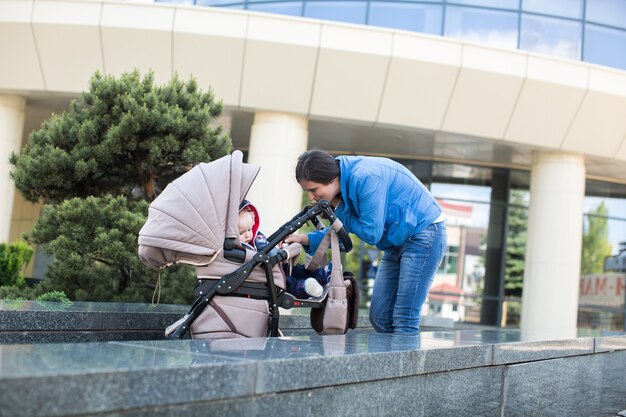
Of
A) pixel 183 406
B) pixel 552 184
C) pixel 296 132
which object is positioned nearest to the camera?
pixel 183 406

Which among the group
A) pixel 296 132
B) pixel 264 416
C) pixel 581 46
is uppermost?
pixel 581 46

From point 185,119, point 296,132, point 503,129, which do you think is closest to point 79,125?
point 185,119

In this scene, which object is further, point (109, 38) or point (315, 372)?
point (109, 38)

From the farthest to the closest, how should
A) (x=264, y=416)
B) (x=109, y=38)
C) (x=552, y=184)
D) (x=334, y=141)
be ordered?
1. (x=334, y=141)
2. (x=552, y=184)
3. (x=109, y=38)
4. (x=264, y=416)

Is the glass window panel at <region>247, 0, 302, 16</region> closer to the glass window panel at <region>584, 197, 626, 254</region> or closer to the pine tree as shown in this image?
the pine tree

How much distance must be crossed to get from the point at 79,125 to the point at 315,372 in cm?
695

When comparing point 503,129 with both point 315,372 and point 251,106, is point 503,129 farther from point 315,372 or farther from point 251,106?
point 315,372

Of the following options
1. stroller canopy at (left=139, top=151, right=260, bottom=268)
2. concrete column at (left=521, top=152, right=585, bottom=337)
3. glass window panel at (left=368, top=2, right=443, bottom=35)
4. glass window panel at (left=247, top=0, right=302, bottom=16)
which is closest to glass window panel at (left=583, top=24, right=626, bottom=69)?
concrete column at (left=521, top=152, right=585, bottom=337)

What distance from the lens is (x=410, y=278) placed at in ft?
16.0

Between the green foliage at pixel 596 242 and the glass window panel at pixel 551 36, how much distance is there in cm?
539

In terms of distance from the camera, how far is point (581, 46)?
52.6 feet

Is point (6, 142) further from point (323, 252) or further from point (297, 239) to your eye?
point (323, 252)

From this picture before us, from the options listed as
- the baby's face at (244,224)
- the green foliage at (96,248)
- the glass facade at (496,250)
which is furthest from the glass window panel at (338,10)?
the baby's face at (244,224)

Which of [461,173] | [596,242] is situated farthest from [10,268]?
[596,242]
